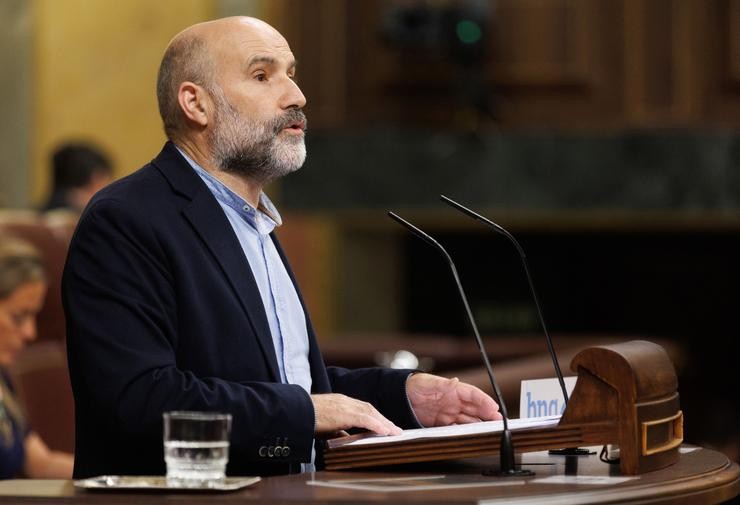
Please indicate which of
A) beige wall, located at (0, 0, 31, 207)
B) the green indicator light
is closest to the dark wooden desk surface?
the green indicator light

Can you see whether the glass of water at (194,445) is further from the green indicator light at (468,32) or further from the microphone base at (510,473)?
the green indicator light at (468,32)

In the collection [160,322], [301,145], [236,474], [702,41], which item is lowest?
[236,474]

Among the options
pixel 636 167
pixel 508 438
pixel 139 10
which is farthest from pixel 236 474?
pixel 139 10

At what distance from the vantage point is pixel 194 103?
232 cm

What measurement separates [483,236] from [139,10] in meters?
2.12

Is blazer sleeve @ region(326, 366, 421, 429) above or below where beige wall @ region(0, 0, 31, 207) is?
below

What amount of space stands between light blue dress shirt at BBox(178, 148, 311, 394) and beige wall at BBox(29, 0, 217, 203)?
5.44 meters

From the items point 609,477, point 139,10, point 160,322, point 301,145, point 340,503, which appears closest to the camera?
point 340,503

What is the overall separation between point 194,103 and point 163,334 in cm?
43

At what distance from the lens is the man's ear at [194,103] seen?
231cm

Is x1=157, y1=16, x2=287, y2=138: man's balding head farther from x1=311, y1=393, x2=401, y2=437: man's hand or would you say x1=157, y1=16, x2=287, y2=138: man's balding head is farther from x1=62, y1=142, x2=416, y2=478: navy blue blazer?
Result: x1=311, y1=393, x2=401, y2=437: man's hand

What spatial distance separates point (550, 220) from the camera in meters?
7.50

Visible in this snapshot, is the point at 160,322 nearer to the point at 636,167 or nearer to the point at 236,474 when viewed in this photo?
the point at 236,474

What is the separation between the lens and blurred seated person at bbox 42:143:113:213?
20.6ft
